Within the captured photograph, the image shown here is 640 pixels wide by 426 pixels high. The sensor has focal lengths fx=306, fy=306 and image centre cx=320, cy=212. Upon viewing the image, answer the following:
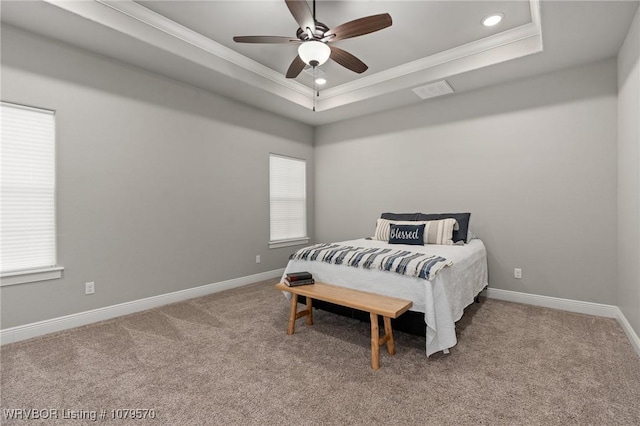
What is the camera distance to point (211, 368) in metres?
2.17

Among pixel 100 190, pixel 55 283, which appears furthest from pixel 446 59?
pixel 55 283

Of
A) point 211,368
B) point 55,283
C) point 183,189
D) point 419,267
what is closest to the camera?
point 211,368

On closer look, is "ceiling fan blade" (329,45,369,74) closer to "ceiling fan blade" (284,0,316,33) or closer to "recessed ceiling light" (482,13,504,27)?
"ceiling fan blade" (284,0,316,33)

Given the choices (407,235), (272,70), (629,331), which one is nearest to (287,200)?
(272,70)

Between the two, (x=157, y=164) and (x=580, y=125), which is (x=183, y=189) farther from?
(x=580, y=125)

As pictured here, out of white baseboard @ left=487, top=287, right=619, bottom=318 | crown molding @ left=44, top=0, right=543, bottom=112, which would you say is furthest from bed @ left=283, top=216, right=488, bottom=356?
crown molding @ left=44, top=0, right=543, bottom=112

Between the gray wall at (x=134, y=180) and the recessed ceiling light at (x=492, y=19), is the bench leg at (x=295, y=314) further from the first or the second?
the recessed ceiling light at (x=492, y=19)

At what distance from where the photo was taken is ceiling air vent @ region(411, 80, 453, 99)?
3779mm

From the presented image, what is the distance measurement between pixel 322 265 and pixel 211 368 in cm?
125

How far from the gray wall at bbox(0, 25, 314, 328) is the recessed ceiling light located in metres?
3.09

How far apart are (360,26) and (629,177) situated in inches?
104

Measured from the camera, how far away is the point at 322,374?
2.07m

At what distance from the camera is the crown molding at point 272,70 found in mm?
2664

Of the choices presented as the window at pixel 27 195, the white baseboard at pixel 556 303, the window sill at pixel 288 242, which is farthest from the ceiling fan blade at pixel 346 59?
the white baseboard at pixel 556 303
